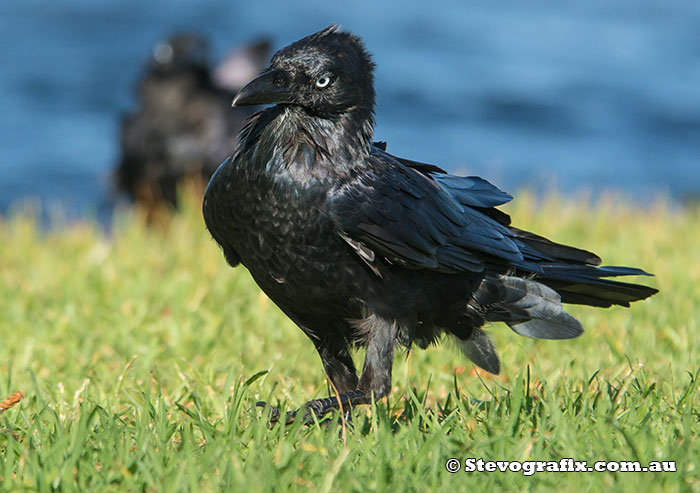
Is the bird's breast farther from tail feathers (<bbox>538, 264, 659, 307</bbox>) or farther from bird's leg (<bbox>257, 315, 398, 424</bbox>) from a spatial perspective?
tail feathers (<bbox>538, 264, 659, 307</bbox>)

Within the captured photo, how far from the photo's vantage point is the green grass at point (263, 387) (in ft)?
8.44

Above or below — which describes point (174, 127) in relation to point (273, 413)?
above

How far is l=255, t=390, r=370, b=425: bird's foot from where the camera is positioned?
3.00 meters

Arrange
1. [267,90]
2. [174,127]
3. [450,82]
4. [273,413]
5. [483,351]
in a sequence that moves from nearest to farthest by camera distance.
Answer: [273,413] → [267,90] → [483,351] → [174,127] → [450,82]

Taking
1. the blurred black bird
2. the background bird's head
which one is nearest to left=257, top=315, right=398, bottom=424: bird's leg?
the blurred black bird

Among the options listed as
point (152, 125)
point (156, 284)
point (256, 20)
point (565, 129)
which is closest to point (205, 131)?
point (152, 125)

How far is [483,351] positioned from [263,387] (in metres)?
0.93

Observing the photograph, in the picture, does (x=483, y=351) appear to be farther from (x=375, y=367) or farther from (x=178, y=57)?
(x=178, y=57)

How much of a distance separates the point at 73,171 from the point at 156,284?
8.67 meters

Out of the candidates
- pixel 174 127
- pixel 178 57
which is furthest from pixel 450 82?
pixel 174 127

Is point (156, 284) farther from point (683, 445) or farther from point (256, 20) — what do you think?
point (256, 20)

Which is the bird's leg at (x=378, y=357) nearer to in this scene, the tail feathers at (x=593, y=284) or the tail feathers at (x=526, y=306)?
the tail feathers at (x=526, y=306)

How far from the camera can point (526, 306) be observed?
3.57 metres

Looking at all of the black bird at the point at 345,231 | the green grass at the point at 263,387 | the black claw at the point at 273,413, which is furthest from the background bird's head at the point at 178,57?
the black claw at the point at 273,413
